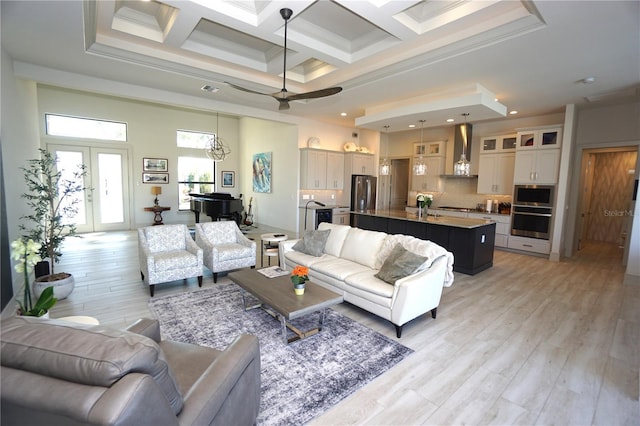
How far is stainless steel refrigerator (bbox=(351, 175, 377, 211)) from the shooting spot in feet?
28.2

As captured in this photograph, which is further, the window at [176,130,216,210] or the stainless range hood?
the window at [176,130,216,210]

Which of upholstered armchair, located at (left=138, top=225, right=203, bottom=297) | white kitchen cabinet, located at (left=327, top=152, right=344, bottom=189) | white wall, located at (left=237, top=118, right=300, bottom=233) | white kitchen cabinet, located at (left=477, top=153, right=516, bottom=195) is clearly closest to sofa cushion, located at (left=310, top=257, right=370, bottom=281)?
upholstered armchair, located at (left=138, top=225, right=203, bottom=297)

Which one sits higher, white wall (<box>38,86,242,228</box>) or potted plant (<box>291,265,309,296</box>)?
white wall (<box>38,86,242,228</box>)

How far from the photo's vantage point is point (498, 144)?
23.5 feet

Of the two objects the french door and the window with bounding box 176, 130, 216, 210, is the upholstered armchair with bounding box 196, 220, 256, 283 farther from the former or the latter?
the window with bounding box 176, 130, 216, 210

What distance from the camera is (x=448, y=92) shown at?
5152mm

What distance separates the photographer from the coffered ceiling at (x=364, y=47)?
3.07m

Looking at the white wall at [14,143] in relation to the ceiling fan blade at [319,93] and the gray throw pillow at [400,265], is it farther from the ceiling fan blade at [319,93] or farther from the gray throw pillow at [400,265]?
the gray throw pillow at [400,265]

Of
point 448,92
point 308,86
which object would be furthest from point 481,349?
point 308,86

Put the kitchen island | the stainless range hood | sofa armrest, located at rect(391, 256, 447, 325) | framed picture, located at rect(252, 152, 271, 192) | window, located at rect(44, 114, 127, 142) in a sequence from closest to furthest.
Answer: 1. sofa armrest, located at rect(391, 256, 447, 325)
2. the kitchen island
3. the stainless range hood
4. window, located at rect(44, 114, 127, 142)
5. framed picture, located at rect(252, 152, 271, 192)

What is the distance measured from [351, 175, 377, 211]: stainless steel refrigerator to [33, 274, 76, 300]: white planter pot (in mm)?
6604

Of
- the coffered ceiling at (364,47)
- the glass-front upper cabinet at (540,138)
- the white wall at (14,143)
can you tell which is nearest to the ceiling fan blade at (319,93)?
the coffered ceiling at (364,47)

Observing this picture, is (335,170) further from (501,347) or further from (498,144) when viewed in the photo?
(501,347)

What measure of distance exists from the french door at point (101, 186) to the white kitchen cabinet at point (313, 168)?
5256 millimetres
